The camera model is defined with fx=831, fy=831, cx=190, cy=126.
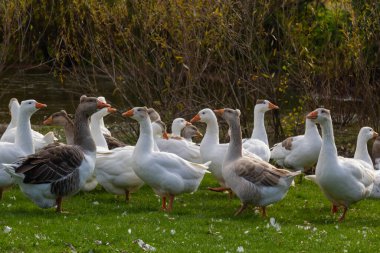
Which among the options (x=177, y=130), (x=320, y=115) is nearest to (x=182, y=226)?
(x=320, y=115)

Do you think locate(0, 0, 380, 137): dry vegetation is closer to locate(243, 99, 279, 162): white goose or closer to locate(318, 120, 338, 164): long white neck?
locate(243, 99, 279, 162): white goose

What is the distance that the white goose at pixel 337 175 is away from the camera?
12.6m

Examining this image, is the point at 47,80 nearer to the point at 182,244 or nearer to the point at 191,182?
the point at 191,182

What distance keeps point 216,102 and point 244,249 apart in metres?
8.86

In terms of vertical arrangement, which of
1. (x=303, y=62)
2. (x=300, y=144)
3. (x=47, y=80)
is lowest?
(x=47, y=80)

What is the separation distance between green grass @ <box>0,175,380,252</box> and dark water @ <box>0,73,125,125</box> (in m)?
11.5

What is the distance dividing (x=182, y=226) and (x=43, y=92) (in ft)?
61.3

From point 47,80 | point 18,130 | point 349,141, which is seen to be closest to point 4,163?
point 18,130

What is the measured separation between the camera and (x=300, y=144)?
1669cm

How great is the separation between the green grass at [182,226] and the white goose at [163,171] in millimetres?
352

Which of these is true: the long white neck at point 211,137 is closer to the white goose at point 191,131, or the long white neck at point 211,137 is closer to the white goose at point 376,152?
the white goose at point 191,131

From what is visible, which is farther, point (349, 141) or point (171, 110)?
point (349, 141)

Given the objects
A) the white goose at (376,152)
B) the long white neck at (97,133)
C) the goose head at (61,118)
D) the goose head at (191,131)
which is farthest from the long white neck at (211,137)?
the white goose at (376,152)

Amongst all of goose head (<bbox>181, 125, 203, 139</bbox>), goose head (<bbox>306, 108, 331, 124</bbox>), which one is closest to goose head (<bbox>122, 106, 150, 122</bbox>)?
goose head (<bbox>306, 108, 331, 124</bbox>)
